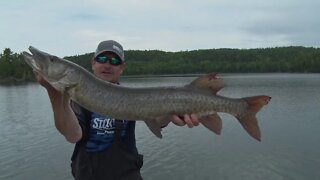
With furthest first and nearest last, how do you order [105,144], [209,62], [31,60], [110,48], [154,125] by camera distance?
[209,62]
[110,48]
[105,144]
[154,125]
[31,60]

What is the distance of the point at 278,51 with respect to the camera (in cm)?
15112

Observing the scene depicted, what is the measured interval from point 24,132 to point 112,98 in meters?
20.5

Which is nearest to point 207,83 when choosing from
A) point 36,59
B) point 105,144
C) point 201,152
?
point 105,144

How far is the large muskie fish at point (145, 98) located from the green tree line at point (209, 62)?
109m

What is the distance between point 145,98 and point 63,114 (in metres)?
0.73

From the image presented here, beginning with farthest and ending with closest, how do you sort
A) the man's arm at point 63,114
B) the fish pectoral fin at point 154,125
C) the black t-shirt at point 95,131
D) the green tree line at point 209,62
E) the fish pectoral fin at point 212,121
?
the green tree line at point 209,62 → the black t-shirt at point 95,131 → the fish pectoral fin at point 212,121 → the fish pectoral fin at point 154,125 → the man's arm at point 63,114

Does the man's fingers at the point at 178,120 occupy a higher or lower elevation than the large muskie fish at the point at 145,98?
lower

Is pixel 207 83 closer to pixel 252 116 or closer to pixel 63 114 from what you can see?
pixel 252 116

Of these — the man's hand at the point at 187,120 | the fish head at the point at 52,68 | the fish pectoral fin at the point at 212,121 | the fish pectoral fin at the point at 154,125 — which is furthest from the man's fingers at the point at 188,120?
the fish head at the point at 52,68

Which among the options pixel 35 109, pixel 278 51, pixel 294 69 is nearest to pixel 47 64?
pixel 35 109

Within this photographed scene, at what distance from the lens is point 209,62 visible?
128750 mm

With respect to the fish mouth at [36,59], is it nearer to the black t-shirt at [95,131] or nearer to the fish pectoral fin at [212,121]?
the black t-shirt at [95,131]

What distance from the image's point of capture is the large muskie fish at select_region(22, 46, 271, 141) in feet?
11.1

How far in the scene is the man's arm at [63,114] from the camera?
3498mm
